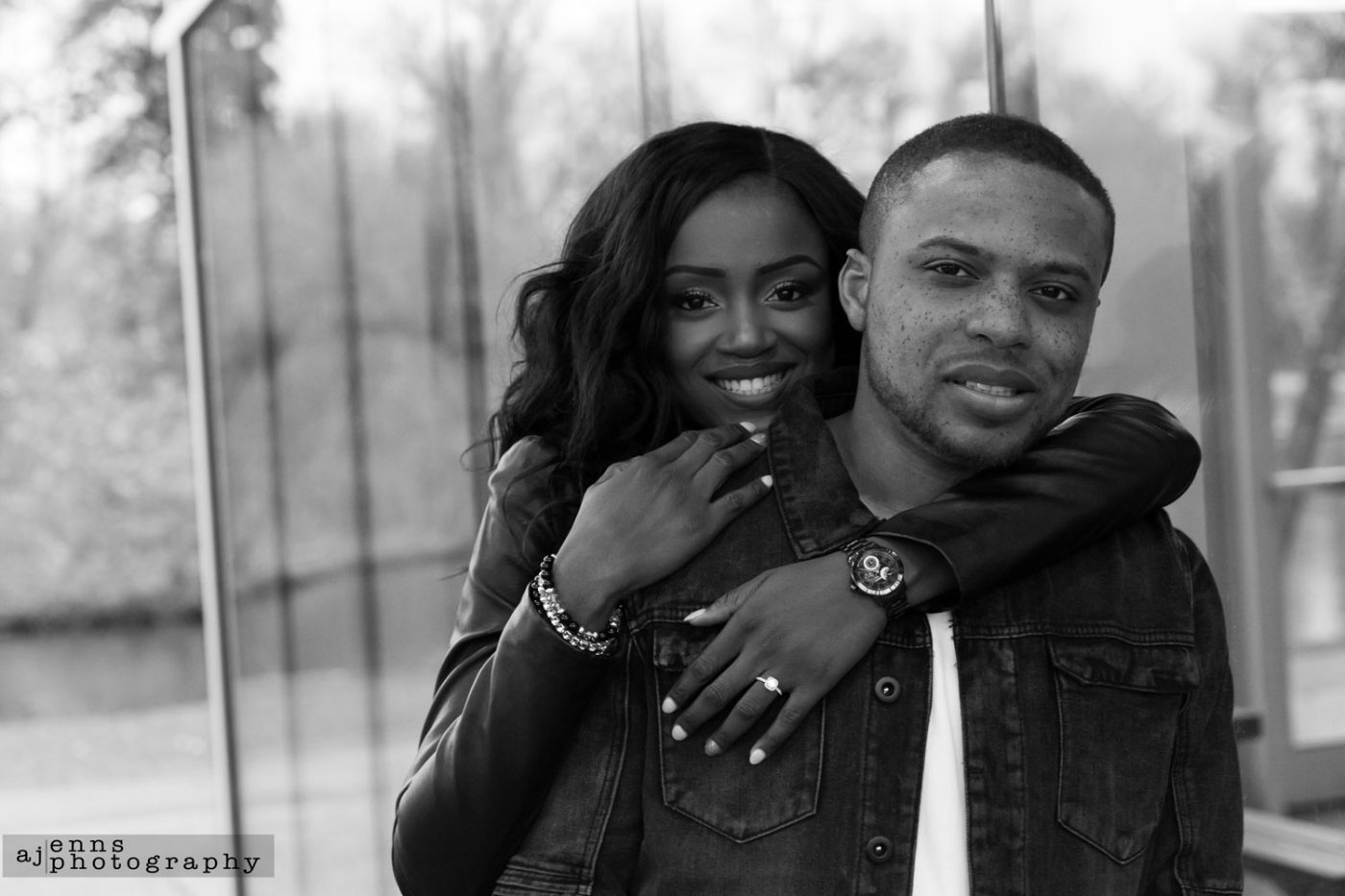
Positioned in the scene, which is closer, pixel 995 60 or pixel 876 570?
pixel 876 570

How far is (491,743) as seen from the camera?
166 cm

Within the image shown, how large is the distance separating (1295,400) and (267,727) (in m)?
4.08

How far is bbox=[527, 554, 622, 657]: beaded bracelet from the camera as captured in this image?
1.63 m

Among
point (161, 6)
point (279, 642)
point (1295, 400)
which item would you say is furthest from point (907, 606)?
point (161, 6)

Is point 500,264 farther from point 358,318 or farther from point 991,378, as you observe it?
point 991,378

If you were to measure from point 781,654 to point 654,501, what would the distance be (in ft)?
0.82

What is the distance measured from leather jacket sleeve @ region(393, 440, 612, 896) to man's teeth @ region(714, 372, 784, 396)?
0.34 m

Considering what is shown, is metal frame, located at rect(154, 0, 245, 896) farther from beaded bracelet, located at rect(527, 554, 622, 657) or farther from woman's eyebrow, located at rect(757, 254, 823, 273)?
beaded bracelet, located at rect(527, 554, 622, 657)

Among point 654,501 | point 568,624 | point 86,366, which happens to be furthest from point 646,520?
point 86,366

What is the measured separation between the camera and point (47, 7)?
12453 millimetres

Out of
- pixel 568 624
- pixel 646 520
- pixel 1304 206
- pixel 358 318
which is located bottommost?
pixel 568 624

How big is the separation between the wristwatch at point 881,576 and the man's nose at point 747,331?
487 mm

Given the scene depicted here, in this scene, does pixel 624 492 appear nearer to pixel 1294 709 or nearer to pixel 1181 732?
pixel 1181 732

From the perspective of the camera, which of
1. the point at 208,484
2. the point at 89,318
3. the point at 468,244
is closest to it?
the point at 468,244
